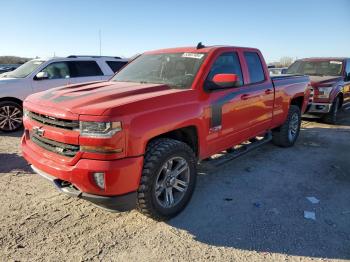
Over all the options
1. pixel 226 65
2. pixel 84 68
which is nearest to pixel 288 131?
pixel 226 65

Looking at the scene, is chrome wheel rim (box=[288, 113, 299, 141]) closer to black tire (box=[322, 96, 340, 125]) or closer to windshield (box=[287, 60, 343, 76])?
black tire (box=[322, 96, 340, 125])

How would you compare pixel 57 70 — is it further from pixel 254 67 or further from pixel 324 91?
pixel 324 91

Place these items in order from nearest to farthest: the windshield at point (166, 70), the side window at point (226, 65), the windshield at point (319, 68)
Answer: the windshield at point (166, 70)
the side window at point (226, 65)
the windshield at point (319, 68)

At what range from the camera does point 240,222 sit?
3824 millimetres

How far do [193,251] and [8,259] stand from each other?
1.71 metres

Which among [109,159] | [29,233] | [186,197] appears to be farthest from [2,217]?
[186,197]

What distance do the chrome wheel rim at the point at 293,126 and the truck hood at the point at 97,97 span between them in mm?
3713

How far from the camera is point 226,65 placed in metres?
4.84

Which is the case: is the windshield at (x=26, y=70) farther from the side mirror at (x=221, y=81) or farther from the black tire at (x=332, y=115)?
the black tire at (x=332, y=115)

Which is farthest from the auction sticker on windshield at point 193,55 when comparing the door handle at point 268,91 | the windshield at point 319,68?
the windshield at point 319,68

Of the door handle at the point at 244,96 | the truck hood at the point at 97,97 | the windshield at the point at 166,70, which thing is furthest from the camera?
the door handle at the point at 244,96

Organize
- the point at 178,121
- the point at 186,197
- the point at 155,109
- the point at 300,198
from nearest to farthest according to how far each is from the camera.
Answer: the point at 155,109 → the point at 178,121 → the point at 186,197 → the point at 300,198

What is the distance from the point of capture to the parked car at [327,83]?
30.6 feet

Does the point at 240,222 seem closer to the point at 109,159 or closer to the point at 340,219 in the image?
the point at 340,219
